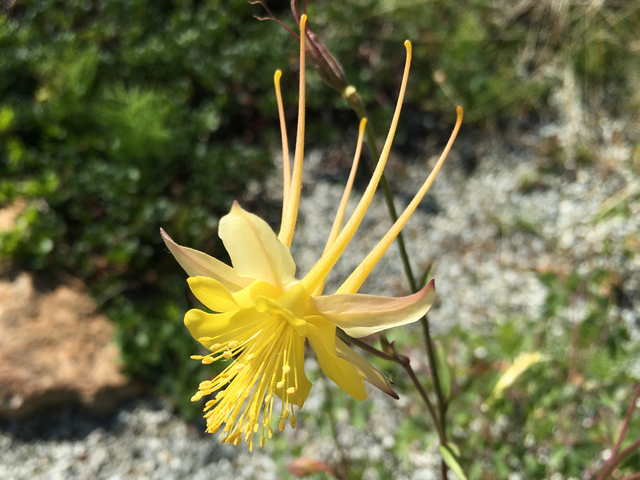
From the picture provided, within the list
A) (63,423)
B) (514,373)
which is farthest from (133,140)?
(514,373)

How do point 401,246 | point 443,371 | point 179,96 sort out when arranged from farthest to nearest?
point 179,96
point 443,371
point 401,246

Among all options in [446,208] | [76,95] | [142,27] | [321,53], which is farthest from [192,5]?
[321,53]

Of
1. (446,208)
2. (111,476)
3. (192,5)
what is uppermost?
(192,5)

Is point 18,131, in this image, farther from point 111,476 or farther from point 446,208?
point 446,208

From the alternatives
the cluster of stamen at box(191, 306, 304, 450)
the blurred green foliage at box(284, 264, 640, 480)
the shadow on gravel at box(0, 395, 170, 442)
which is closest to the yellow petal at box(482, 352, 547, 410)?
the blurred green foliage at box(284, 264, 640, 480)

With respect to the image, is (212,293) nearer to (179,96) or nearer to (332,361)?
(332,361)
